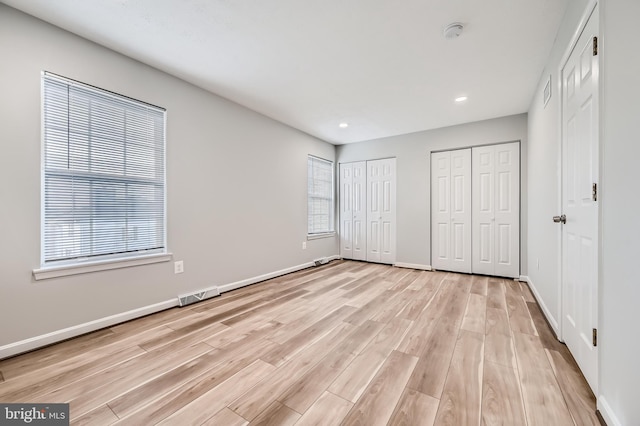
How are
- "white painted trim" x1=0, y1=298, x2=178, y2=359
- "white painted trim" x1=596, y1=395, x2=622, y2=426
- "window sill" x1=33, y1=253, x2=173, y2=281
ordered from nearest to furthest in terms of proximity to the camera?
"white painted trim" x1=596, y1=395, x2=622, y2=426, "white painted trim" x1=0, y1=298, x2=178, y2=359, "window sill" x1=33, y1=253, x2=173, y2=281

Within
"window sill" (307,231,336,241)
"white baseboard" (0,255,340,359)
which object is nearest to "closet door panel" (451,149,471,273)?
"window sill" (307,231,336,241)

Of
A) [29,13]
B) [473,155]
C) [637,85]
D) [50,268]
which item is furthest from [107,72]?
[473,155]

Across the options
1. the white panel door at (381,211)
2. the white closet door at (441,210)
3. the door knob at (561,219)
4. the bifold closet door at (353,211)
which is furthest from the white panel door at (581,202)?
the bifold closet door at (353,211)

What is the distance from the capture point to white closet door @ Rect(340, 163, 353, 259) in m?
5.44

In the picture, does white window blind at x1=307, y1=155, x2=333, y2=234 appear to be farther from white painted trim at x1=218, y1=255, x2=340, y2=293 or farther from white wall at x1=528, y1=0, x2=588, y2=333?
white wall at x1=528, y1=0, x2=588, y2=333

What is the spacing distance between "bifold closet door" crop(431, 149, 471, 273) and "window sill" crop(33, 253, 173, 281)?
4069 mm

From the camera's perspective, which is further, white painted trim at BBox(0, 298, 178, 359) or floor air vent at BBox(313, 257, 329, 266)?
floor air vent at BBox(313, 257, 329, 266)

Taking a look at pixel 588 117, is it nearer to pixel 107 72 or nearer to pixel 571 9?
pixel 571 9

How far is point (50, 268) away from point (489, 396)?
3.11 metres

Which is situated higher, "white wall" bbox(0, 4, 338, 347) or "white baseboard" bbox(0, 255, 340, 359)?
"white wall" bbox(0, 4, 338, 347)

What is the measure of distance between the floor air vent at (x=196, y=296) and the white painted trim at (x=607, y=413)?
3205 mm

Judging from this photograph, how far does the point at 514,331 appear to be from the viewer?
2176 mm

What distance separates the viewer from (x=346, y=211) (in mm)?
5508

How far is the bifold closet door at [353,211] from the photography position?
5281 millimetres
